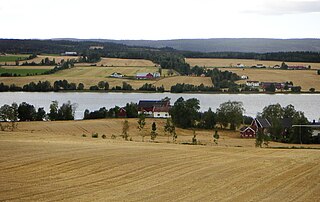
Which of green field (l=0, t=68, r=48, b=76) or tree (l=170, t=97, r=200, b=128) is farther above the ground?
green field (l=0, t=68, r=48, b=76)

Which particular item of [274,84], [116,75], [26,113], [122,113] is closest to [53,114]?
[26,113]

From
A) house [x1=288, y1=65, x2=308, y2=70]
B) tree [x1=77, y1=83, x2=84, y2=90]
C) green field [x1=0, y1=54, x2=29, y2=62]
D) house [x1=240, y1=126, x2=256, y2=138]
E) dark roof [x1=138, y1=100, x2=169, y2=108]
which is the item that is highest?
green field [x1=0, y1=54, x2=29, y2=62]

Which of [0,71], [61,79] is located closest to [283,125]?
[61,79]

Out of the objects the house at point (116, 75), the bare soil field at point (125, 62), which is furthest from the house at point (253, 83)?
the bare soil field at point (125, 62)

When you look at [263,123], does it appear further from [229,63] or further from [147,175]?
[229,63]

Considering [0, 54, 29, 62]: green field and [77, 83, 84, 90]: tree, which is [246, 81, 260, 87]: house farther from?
[0, 54, 29, 62]: green field

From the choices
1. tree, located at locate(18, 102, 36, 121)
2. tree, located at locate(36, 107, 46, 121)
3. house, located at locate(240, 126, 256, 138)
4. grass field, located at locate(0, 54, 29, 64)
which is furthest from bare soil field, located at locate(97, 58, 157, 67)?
house, located at locate(240, 126, 256, 138)
